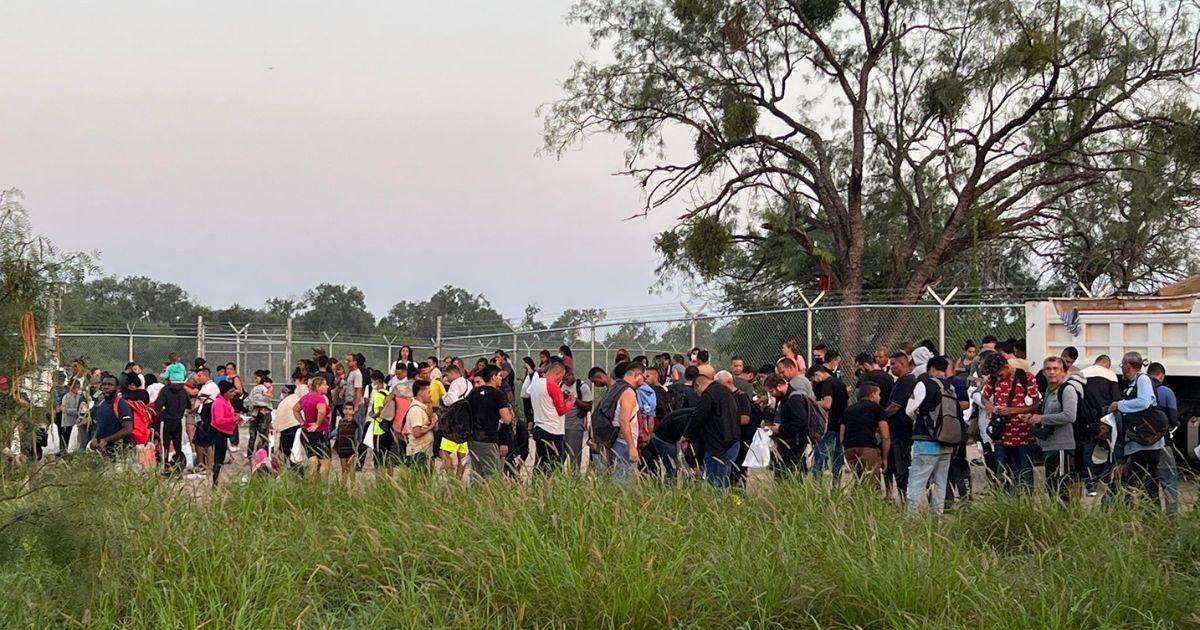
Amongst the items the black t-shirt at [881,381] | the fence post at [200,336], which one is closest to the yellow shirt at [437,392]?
the black t-shirt at [881,381]

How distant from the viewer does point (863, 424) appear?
1130 cm

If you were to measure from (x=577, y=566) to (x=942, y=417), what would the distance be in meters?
5.09

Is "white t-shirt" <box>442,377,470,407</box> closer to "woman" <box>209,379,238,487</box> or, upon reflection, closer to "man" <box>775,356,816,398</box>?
"woman" <box>209,379,238,487</box>

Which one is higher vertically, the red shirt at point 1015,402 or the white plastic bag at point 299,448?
the red shirt at point 1015,402

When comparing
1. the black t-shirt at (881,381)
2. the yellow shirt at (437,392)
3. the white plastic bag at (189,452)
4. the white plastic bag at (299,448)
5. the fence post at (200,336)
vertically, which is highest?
the fence post at (200,336)

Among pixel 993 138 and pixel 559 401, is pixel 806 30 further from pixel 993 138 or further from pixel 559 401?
pixel 559 401

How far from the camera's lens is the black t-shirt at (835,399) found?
12.7 m

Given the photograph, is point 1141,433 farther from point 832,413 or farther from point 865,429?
point 832,413

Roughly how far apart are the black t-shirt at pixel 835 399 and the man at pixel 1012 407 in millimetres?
1506

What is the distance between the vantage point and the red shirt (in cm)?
1156

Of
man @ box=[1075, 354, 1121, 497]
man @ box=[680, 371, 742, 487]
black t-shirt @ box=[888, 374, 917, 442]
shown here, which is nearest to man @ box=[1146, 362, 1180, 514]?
man @ box=[1075, 354, 1121, 497]

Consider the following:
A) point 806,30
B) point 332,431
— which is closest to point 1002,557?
point 332,431

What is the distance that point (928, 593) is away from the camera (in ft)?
21.4

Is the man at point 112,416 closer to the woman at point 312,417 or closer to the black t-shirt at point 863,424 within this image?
the woman at point 312,417
